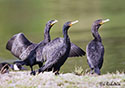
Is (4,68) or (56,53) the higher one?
(56,53)

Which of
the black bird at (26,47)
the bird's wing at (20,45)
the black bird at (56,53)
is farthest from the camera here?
the bird's wing at (20,45)

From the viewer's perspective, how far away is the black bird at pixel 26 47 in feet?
44.6

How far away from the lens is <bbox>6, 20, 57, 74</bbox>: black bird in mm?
13594

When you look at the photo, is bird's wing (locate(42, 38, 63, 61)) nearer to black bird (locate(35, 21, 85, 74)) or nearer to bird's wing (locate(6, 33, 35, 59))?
black bird (locate(35, 21, 85, 74))

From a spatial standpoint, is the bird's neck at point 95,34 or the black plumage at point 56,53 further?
the bird's neck at point 95,34

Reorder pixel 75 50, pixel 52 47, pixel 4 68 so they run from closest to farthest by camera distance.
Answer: pixel 52 47 → pixel 4 68 → pixel 75 50

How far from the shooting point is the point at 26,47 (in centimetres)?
1563

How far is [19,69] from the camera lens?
16.1 meters

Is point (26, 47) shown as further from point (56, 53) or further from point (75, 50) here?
point (56, 53)

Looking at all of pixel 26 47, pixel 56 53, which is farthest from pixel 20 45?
pixel 56 53

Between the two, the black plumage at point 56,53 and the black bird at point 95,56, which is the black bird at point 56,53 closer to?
the black plumage at point 56,53

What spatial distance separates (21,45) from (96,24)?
9.28ft

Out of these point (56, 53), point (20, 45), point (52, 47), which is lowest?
point (20, 45)

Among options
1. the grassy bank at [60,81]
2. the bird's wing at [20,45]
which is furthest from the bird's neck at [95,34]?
the grassy bank at [60,81]
